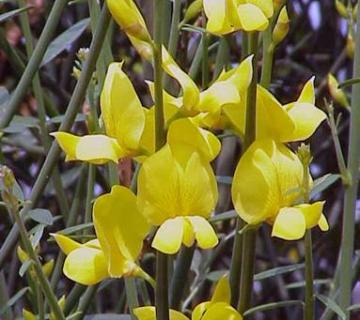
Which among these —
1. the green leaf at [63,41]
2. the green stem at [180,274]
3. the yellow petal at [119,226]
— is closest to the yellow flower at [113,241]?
the yellow petal at [119,226]

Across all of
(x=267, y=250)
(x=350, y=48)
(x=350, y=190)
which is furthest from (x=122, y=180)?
(x=267, y=250)

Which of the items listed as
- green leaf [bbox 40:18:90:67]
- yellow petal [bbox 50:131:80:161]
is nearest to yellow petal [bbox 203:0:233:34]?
yellow petal [bbox 50:131:80:161]

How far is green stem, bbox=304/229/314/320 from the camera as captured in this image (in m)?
0.63

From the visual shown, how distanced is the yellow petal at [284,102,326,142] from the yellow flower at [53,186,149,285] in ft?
0.36

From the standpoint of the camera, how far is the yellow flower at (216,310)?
0.63 metres

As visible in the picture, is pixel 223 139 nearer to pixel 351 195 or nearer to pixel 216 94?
pixel 351 195

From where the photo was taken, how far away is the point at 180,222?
60 centimetres

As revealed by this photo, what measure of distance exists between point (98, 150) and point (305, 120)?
133 millimetres

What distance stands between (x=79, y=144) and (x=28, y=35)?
40 centimetres

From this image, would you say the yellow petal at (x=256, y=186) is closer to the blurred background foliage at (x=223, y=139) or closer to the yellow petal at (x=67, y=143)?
the yellow petal at (x=67, y=143)

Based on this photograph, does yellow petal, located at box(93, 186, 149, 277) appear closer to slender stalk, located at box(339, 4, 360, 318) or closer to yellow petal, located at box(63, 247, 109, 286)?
yellow petal, located at box(63, 247, 109, 286)

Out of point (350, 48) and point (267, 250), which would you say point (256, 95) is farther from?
point (267, 250)

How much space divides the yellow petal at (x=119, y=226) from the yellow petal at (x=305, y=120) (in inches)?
4.2

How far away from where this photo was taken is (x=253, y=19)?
0.59 meters
